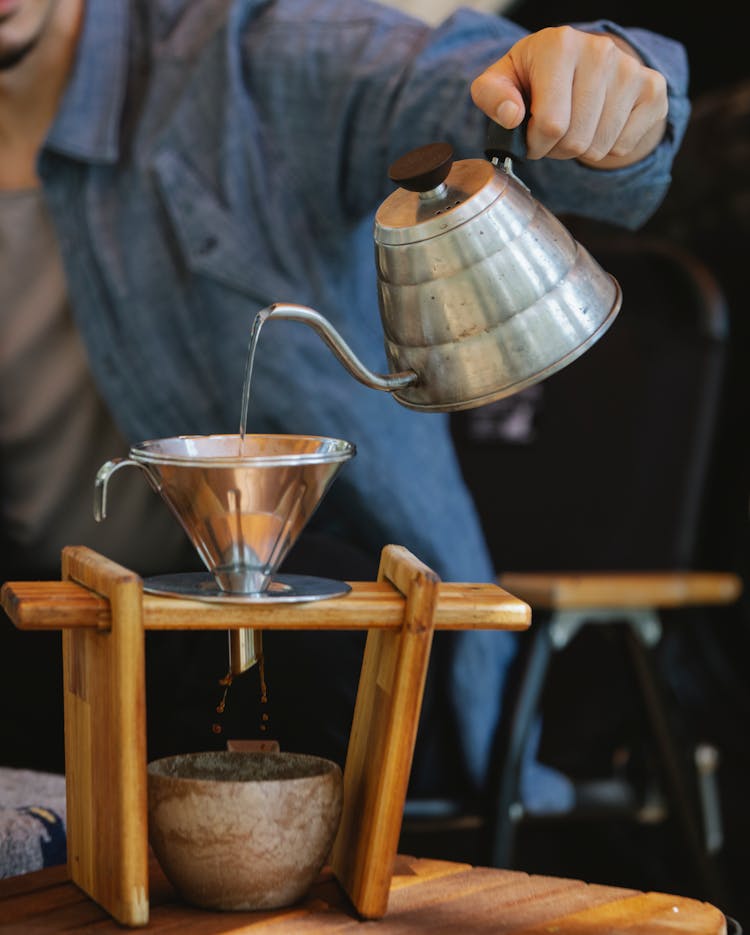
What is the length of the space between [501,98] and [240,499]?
37 centimetres

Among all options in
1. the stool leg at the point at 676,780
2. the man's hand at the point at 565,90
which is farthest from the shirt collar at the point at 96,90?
the stool leg at the point at 676,780

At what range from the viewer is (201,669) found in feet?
4.30

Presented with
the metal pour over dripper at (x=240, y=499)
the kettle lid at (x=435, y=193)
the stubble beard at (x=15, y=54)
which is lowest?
the metal pour over dripper at (x=240, y=499)

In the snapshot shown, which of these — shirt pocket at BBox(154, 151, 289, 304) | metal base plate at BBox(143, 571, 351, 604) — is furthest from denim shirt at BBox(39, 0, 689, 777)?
metal base plate at BBox(143, 571, 351, 604)

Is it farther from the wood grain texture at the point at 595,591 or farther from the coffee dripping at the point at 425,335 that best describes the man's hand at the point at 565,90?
the wood grain texture at the point at 595,591

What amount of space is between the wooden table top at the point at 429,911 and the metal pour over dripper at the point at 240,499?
0.18m

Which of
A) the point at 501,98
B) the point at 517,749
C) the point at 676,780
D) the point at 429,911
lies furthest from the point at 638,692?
the point at 501,98

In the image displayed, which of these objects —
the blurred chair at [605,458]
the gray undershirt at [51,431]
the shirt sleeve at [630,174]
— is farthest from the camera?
the blurred chair at [605,458]

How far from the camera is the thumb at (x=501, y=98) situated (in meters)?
0.91

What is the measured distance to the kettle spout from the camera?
0.85 m

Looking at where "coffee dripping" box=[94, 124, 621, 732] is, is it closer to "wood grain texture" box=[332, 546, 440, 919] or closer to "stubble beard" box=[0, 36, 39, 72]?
"wood grain texture" box=[332, 546, 440, 919]

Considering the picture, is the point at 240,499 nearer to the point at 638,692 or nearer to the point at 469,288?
the point at 469,288

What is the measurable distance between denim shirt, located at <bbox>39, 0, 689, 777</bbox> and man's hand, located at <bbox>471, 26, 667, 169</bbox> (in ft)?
1.97

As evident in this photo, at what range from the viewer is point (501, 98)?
918 millimetres
